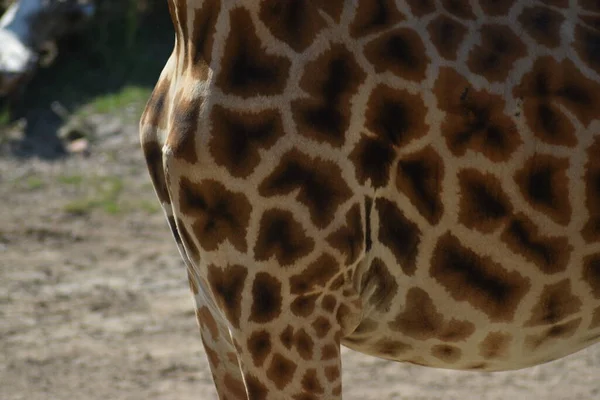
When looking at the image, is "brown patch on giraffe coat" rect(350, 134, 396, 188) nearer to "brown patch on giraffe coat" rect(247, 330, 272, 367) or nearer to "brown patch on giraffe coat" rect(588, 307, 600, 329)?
"brown patch on giraffe coat" rect(247, 330, 272, 367)

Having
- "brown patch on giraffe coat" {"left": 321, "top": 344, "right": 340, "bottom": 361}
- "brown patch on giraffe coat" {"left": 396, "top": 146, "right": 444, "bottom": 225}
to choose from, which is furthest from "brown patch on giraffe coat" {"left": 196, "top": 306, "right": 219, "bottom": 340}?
"brown patch on giraffe coat" {"left": 396, "top": 146, "right": 444, "bottom": 225}

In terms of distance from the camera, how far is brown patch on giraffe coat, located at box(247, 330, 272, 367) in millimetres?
1864

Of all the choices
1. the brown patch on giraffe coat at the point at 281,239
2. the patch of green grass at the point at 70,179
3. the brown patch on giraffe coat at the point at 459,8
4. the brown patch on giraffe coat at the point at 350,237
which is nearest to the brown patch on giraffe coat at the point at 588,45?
the brown patch on giraffe coat at the point at 459,8

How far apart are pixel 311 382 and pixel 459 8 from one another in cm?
82

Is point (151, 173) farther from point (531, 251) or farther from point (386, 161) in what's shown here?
point (531, 251)

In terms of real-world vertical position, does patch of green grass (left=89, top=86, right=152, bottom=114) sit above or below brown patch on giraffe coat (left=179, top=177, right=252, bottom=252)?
below

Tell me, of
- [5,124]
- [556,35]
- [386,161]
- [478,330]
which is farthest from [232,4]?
[5,124]

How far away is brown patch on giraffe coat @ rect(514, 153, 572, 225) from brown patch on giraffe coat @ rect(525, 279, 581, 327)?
0.15 metres

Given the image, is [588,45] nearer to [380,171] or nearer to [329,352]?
[380,171]

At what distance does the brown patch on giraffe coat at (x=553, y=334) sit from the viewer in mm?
2025

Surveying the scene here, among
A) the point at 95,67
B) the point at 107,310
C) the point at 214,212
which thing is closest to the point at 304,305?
the point at 214,212

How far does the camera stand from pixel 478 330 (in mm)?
1988

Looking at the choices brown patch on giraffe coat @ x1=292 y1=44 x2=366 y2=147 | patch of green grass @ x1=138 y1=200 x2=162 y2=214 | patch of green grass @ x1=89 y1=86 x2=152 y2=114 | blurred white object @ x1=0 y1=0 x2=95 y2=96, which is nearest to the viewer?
brown patch on giraffe coat @ x1=292 y1=44 x2=366 y2=147

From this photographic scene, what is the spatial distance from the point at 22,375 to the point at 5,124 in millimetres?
3510
